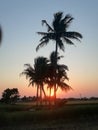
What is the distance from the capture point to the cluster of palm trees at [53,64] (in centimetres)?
5866

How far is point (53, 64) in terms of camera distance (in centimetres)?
6625

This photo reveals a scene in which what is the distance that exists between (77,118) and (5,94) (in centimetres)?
8405

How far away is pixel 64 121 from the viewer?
41875 mm

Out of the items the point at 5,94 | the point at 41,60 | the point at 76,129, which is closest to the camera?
the point at 76,129

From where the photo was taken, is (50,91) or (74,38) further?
(50,91)

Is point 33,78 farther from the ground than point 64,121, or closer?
farther from the ground

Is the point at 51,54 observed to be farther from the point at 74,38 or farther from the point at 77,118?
the point at 77,118

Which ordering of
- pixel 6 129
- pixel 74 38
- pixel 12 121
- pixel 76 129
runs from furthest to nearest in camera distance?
pixel 74 38 → pixel 12 121 → pixel 6 129 → pixel 76 129

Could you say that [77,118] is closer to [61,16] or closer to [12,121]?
[12,121]

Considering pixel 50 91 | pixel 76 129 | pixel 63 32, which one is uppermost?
pixel 63 32

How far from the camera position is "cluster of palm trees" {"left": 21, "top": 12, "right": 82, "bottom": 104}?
192ft

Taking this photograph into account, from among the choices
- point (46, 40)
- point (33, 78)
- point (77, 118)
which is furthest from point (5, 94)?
point (77, 118)

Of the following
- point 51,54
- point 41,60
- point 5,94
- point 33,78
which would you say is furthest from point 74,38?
point 5,94

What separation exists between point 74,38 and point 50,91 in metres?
23.0
